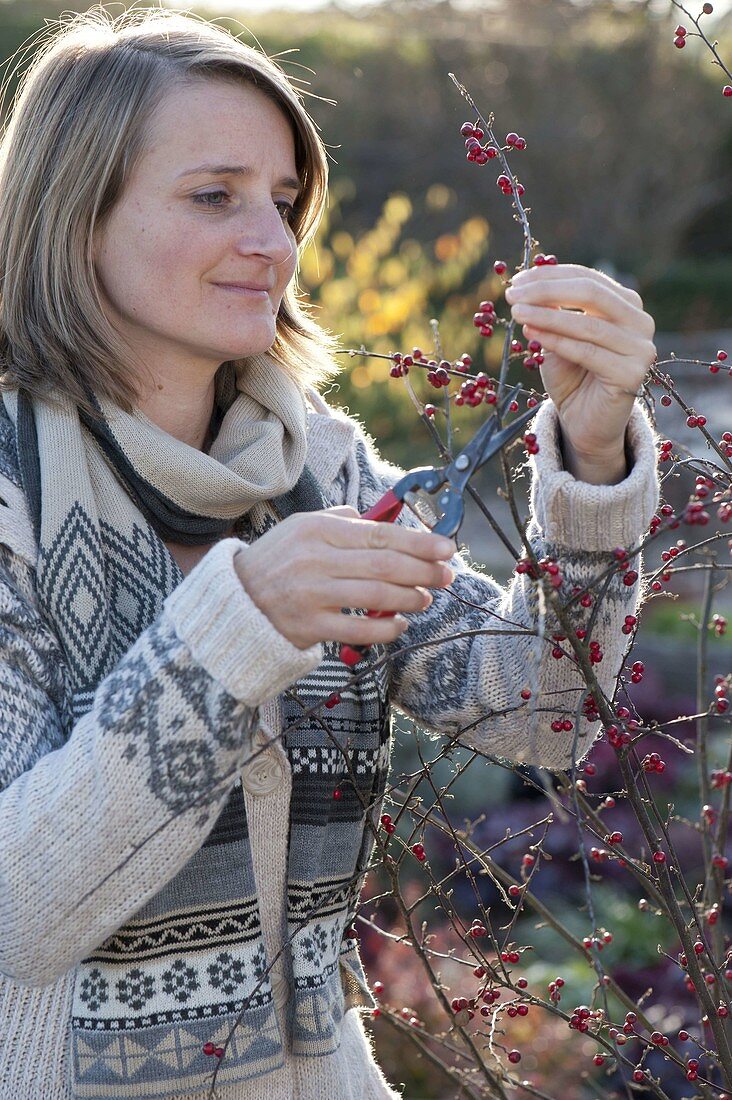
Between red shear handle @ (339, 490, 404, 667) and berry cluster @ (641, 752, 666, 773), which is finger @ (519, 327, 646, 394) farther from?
berry cluster @ (641, 752, 666, 773)

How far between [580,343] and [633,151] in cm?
Result: 1093

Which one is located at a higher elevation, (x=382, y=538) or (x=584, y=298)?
(x=584, y=298)

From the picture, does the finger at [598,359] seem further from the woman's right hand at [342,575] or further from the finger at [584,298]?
the woman's right hand at [342,575]

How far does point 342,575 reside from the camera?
125 centimetres

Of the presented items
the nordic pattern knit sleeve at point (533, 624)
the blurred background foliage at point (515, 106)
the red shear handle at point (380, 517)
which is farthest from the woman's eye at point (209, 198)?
the blurred background foliage at point (515, 106)

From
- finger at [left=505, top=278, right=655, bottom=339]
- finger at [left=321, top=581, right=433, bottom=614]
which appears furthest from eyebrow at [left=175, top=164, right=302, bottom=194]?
finger at [left=321, top=581, right=433, bottom=614]

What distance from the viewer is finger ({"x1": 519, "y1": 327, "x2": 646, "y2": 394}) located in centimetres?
139

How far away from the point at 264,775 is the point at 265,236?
0.74 meters

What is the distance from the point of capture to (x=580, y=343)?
140cm

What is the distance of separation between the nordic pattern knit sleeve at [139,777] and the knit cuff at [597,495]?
1.27ft

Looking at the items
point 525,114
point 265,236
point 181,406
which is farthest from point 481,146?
point 525,114

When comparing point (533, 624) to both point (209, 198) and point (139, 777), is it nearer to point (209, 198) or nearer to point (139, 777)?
point (139, 777)

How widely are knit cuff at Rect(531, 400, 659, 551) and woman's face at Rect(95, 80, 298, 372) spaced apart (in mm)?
475

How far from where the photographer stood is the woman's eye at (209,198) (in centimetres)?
173
